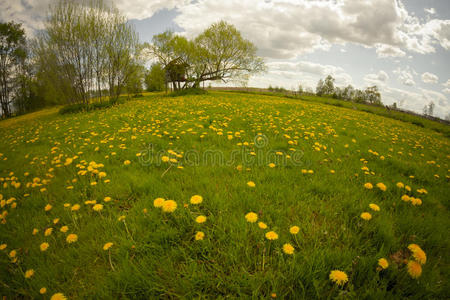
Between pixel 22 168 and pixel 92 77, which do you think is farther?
pixel 92 77

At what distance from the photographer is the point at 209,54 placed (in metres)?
25.6

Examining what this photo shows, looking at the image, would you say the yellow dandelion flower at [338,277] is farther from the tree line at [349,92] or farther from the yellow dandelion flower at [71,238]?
the tree line at [349,92]

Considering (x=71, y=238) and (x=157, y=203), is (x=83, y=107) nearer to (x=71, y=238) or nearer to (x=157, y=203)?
(x=71, y=238)

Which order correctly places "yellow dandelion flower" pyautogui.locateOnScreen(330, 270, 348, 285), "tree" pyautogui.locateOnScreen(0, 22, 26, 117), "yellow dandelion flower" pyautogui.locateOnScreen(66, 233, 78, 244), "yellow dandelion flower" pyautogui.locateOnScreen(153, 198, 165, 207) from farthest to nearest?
"tree" pyautogui.locateOnScreen(0, 22, 26, 117) → "yellow dandelion flower" pyautogui.locateOnScreen(153, 198, 165, 207) → "yellow dandelion flower" pyautogui.locateOnScreen(66, 233, 78, 244) → "yellow dandelion flower" pyautogui.locateOnScreen(330, 270, 348, 285)

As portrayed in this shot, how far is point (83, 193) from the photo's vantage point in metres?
2.34

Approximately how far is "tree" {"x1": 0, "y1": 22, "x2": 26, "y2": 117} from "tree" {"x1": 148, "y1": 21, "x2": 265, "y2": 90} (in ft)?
64.4

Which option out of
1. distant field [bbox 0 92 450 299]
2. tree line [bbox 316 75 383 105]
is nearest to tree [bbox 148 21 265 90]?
distant field [bbox 0 92 450 299]

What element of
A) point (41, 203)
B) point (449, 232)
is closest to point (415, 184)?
point (449, 232)

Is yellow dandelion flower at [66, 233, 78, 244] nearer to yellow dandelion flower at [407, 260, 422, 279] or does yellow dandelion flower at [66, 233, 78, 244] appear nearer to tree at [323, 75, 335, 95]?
yellow dandelion flower at [407, 260, 422, 279]

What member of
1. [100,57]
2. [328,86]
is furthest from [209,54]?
[328,86]

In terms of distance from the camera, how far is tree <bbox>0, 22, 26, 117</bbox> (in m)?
24.2

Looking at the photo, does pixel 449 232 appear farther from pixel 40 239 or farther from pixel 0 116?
pixel 0 116

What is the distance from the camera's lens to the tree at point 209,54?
2495 centimetres

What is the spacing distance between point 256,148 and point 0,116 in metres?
50.3
